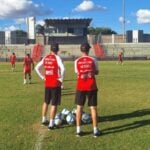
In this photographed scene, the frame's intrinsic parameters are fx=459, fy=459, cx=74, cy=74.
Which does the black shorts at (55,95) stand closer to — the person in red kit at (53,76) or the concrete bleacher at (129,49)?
the person in red kit at (53,76)

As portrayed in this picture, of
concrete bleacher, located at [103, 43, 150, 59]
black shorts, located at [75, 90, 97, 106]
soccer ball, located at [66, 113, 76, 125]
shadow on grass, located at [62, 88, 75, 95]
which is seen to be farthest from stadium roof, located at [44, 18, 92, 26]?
black shorts, located at [75, 90, 97, 106]

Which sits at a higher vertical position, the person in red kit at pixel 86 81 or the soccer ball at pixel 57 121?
the person in red kit at pixel 86 81

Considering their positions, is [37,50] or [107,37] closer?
[37,50]

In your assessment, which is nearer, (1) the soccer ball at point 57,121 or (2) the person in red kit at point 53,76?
(2) the person in red kit at point 53,76

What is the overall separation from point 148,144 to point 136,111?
498 centimetres

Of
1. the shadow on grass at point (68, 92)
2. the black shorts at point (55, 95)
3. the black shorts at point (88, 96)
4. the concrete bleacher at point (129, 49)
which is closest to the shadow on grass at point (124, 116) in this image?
the black shorts at point (55, 95)

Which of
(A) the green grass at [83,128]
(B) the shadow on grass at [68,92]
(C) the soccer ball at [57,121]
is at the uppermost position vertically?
(C) the soccer ball at [57,121]

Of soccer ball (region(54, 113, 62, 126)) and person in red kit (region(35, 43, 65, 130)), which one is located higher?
person in red kit (region(35, 43, 65, 130))

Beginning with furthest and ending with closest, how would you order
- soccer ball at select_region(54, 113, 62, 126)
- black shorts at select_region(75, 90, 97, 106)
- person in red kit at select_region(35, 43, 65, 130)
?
soccer ball at select_region(54, 113, 62, 126) < person in red kit at select_region(35, 43, 65, 130) < black shorts at select_region(75, 90, 97, 106)

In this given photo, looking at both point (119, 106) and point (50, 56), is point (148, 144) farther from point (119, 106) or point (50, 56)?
point (119, 106)

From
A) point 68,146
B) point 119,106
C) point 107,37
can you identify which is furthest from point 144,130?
point 107,37

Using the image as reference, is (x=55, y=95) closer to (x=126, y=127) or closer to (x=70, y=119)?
(x=70, y=119)

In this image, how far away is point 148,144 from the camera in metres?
9.67

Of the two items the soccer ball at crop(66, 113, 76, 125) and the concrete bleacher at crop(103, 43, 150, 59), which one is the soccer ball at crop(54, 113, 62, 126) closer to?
the soccer ball at crop(66, 113, 76, 125)
